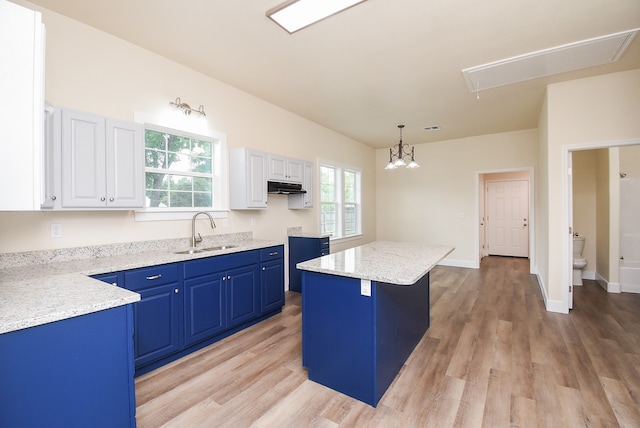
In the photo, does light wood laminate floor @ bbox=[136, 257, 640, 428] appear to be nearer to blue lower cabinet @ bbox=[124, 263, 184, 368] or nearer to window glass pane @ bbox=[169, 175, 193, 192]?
blue lower cabinet @ bbox=[124, 263, 184, 368]

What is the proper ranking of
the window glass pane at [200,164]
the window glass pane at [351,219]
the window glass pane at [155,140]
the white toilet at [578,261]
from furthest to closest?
the window glass pane at [351,219] → the white toilet at [578,261] → the window glass pane at [200,164] → the window glass pane at [155,140]

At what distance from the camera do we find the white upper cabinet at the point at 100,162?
2094 mm

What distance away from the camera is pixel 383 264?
2145mm

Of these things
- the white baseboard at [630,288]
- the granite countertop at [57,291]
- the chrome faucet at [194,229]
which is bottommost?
the white baseboard at [630,288]

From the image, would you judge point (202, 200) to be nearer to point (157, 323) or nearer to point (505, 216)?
point (157, 323)

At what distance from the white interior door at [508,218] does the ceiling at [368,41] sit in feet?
13.7

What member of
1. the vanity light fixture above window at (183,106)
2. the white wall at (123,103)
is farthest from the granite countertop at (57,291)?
the vanity light fixture above window at (183,106)

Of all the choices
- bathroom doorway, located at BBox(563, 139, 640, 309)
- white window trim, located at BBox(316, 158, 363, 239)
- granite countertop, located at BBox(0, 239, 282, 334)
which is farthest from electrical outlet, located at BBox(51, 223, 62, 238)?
bathroom doorway, located at BBox(563, 139, 640, 309)

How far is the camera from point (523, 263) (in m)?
6.69

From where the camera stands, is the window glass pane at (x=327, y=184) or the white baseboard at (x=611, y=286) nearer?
the white baseboard at (x=611, y=286)

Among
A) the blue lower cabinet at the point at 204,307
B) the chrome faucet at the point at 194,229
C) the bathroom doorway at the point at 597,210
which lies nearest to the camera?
the blue lower cabinet at the point at 204,307

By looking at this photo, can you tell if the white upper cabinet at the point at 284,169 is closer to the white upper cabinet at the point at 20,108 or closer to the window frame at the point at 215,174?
the window frame at the point at 215,174

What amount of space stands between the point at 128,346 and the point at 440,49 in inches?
132

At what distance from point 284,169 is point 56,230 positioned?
2444 mm
